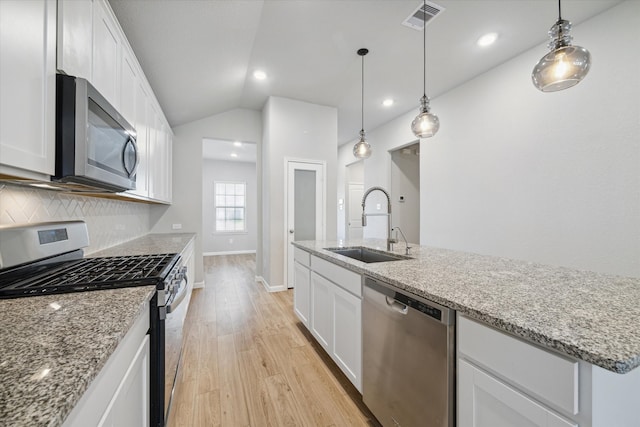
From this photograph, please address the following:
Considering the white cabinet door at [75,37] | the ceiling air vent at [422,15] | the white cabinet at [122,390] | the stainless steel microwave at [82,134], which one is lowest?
the white cabinet at [122,390]

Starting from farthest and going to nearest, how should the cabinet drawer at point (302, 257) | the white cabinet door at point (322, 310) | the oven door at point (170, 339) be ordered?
1. the cabinet drawer at point (302, 257)
2. the white cabinet door at point (322, 310)
3. the oven door at point (170, 339)

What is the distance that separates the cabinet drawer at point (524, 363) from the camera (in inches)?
25.2

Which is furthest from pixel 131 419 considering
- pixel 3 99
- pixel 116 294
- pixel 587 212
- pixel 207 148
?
pixel 207 148

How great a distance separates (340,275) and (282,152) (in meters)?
2.75

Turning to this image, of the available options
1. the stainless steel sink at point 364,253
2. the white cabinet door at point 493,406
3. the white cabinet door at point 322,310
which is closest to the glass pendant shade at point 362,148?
the stainless steel sink at point 364,253

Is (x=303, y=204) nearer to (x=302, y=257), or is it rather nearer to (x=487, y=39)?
(x=302, y=257)

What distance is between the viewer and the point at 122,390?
783 millimetres

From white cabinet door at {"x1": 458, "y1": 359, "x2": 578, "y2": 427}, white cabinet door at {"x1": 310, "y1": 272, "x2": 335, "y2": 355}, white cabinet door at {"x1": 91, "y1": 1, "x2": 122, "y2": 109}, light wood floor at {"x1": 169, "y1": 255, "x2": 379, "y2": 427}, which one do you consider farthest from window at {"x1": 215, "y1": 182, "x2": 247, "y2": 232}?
white cabinet door at {"x1": 458, "y1": 359, "x2": 578, "y2": 427}

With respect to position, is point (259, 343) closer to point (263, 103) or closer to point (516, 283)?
point (516, 283)

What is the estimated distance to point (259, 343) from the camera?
240 centimetres

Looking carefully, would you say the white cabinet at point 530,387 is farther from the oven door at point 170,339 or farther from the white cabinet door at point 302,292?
the white cabinet door at point 302,292

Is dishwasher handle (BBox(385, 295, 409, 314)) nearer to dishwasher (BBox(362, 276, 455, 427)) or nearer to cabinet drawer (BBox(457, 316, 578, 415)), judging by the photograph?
dishwasher (BBox(362, 276, 455, 427))

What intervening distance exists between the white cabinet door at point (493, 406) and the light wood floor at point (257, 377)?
85cm

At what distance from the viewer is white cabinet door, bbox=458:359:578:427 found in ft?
2.30
